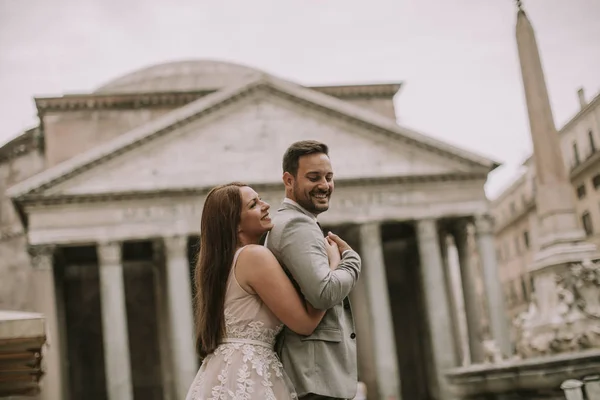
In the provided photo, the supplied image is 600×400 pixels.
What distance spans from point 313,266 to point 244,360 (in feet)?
1.66

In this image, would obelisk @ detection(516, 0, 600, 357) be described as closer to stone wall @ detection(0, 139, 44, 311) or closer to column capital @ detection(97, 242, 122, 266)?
column capital @ detection(97, 242, 122, 266)

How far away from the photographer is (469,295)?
28.6 m

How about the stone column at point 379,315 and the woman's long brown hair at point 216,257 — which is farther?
the stone column at point 379,315

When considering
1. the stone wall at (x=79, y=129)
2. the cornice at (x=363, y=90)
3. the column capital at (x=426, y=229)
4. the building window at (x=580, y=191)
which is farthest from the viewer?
the building window at (x=580, y=191)

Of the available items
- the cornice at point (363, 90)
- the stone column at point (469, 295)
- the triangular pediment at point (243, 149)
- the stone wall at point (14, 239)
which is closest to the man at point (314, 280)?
the triangular pediment at point (243, 149)

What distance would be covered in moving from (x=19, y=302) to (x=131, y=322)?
17.1 feet

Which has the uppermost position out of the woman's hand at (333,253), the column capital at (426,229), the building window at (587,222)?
the building window at (587,222)

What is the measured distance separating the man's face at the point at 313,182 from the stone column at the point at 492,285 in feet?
75.9

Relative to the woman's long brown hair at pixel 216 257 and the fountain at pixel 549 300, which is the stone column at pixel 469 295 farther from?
the woman's long brown hair at pixel 216 257

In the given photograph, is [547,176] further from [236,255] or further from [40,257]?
[40,257]

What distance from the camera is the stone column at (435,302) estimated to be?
26.2 metres

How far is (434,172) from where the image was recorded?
2745 centimetres

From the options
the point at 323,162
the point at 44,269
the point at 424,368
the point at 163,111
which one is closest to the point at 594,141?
the point at 424,368

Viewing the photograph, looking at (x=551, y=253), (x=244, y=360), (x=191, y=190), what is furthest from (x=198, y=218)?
(x=244, y=360)
